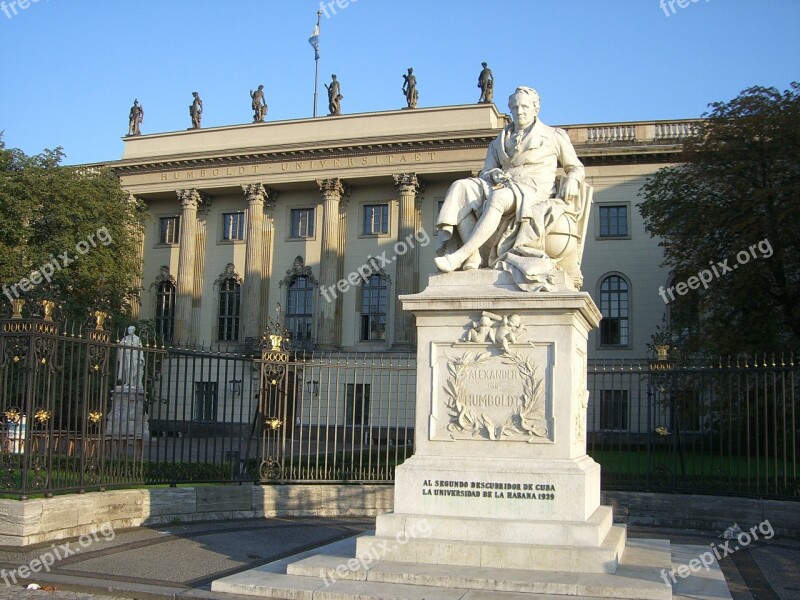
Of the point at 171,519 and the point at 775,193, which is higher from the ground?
the point at 775,193

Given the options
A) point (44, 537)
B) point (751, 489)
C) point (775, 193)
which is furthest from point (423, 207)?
point (44, 537)

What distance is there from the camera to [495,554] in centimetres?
746

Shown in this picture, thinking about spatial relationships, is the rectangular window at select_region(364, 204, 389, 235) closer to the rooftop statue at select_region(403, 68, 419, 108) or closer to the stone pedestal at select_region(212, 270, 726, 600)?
the rooftop statue at select_region(403, 68, 419, 108)

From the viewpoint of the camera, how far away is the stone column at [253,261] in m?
49.7

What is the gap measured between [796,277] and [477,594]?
988 inches

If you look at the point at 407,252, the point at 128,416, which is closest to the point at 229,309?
the point at 407,252

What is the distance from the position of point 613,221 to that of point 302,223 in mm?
17391

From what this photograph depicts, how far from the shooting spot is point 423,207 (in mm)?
48531

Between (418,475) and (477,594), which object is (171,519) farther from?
(477,594)

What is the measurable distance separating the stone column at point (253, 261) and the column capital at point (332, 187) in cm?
362

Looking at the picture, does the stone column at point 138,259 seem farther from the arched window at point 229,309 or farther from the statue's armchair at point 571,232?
the statue's armchair at point 571,232

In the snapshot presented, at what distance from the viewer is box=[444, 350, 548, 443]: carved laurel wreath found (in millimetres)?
7840

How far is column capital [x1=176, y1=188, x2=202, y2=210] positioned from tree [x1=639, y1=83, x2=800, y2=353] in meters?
28.9

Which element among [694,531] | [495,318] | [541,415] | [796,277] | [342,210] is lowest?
[694,531]
